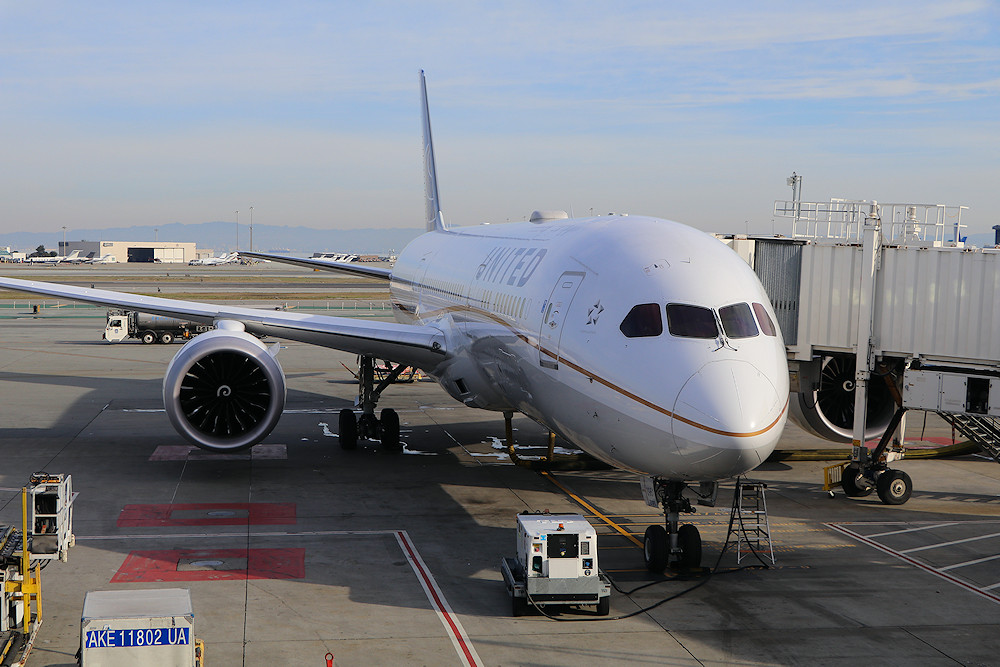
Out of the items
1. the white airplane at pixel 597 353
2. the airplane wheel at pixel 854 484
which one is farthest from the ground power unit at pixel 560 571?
the airplane wheel at pixel 854 484

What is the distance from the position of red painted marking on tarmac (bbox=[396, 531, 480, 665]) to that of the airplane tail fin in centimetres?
2120

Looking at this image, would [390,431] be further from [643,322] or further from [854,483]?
[643,322]

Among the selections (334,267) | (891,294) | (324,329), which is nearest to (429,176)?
(334,267)

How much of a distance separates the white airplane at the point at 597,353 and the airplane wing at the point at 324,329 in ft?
0.19

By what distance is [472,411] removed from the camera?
106 ft

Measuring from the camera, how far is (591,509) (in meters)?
19.7

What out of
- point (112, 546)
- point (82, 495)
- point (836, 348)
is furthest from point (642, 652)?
point (82, 495)

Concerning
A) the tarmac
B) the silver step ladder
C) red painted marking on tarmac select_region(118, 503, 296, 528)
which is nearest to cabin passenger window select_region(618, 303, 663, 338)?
the tarmac

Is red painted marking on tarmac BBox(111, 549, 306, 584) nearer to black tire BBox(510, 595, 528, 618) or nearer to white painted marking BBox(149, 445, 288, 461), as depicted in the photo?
black tire BBox(510, 595, 528, 618)

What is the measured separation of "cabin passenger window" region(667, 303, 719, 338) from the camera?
13.3 metres

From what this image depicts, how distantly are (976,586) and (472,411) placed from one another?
18.8 m

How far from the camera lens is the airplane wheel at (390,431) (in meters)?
25.5

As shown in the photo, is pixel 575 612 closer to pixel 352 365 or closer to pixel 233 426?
pixel 233 426

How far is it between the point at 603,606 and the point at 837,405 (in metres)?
12.5
